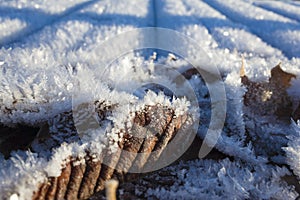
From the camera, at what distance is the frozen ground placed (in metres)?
0.80

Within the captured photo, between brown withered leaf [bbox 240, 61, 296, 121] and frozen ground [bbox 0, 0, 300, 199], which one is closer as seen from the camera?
frozen ground [bbox 0, 0, 300, 199]

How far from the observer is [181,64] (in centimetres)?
128

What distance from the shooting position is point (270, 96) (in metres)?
1.09

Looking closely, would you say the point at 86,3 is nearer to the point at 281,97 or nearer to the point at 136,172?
the point at 281,97

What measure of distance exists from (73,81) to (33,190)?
0.90 feet

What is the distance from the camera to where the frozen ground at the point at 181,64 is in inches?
31.5

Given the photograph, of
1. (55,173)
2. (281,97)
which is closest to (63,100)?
(55,173)

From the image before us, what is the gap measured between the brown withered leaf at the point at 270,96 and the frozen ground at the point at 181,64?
0.02 meters

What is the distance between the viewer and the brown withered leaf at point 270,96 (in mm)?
1056

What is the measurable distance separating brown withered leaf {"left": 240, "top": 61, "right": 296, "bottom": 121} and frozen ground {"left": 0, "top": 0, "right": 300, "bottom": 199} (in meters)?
0.02

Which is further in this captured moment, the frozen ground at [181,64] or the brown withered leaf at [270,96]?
the brown withered leaf at [270,96]

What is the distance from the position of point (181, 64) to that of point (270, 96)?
0.97 feet

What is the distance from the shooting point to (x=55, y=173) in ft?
2.30

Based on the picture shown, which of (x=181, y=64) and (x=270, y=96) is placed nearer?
(x=270, y=96)
